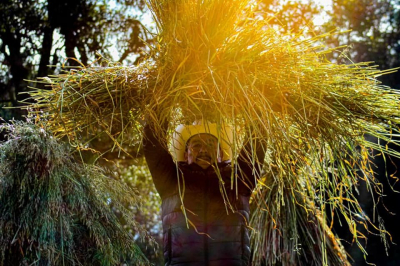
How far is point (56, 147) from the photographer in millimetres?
1966

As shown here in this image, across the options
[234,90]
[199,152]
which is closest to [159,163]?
[199,152]

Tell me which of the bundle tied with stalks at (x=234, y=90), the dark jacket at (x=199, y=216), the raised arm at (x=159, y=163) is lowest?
the dark jacket at (x=199, y=216)

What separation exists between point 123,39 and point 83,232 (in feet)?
14.0

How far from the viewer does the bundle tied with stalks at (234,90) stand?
1911 millimetres

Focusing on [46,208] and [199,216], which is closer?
[46,208]

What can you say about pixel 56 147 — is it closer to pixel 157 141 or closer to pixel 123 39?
pixel 157 141

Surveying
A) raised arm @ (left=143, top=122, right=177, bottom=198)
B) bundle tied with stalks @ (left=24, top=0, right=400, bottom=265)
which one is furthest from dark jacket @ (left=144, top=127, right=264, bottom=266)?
bundle tied with stalks @ (left=24, top=0, right=400, bottom=265)

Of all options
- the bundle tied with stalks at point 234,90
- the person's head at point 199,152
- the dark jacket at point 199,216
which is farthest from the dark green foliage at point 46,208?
the person's head at point 199,152

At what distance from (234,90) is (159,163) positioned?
0.54 m

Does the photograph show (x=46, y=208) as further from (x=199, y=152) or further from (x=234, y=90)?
(x=234, y=90)

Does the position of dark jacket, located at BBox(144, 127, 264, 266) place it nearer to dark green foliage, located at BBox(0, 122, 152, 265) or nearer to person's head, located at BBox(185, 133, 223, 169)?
person's head, located at BBox(185, 133, 223, 169)

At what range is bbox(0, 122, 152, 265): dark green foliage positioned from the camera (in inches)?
72.3

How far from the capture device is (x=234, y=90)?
6.22 ft

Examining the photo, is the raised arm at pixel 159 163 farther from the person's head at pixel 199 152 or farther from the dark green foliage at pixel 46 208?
the dark green foliage at pixel 46 208
